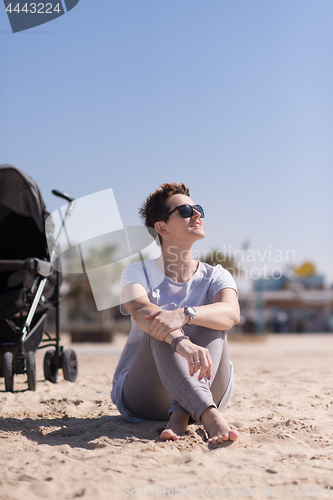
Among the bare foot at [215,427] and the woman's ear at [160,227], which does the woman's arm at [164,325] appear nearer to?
the bare foot at [215,427]

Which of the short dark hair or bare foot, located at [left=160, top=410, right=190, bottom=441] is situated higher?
the short dark hair

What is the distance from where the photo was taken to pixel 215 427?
2.12m

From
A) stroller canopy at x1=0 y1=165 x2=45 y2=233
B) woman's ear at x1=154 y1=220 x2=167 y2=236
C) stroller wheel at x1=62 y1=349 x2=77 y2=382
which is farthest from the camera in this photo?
stroller wheel at x1=62 y1=349 x2=77 y2=382

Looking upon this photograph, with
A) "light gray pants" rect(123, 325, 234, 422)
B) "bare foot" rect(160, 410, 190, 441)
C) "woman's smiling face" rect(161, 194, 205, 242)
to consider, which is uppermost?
"woman's smiling face" rect(161, 194, 205, 242)

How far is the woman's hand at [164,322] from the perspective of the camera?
7.34ft

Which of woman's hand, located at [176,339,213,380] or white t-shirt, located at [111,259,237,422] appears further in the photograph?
white t-shirt, located at [111,259,237,422]

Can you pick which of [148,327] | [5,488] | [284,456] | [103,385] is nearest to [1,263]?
[103,385]

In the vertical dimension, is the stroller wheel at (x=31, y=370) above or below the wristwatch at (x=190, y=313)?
below

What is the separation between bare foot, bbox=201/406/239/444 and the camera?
210 cm

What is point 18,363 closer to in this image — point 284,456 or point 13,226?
point 13,226

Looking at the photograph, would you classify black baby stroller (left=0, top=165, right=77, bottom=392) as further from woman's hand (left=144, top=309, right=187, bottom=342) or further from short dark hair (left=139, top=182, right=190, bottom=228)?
woman's hand (left=144, top=309, right=187, bottom=342)

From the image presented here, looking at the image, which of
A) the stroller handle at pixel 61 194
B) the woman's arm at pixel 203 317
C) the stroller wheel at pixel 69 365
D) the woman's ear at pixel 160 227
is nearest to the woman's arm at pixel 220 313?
the woman's arm at pixel 203 317

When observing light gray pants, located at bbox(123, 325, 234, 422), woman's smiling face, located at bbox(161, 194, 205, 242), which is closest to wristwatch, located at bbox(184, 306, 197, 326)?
light gray pants, located at bbox(123, 325, 234, 422)

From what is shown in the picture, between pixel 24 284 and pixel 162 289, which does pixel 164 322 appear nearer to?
pixel 162 289
